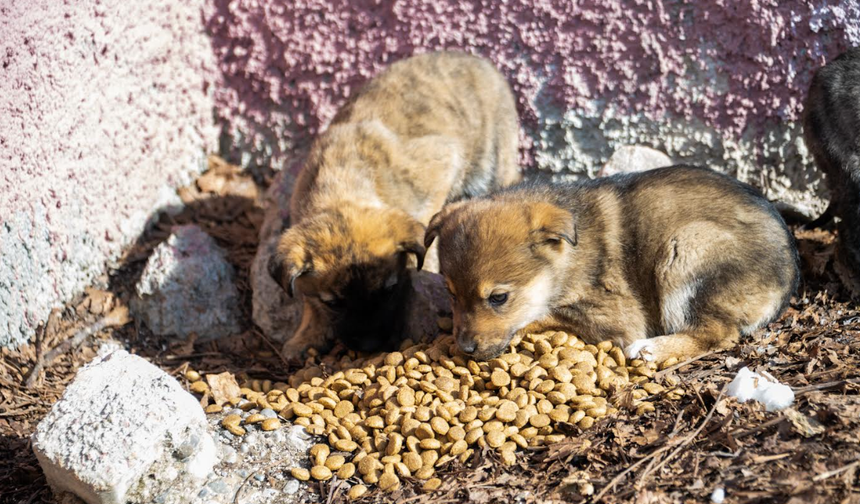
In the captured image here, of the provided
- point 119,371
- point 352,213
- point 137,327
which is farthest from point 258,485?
point 137,327

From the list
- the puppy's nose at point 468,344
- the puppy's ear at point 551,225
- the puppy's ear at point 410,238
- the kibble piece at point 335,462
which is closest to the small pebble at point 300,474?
the kibble piece at point 335,462

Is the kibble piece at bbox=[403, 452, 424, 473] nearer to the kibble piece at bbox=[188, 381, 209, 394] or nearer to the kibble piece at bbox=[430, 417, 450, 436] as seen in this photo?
the kibble piece at bbox=[430, 417, 450, 436]

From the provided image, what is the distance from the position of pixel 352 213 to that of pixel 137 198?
239 centimetres

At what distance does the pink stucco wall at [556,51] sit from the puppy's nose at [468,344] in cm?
304

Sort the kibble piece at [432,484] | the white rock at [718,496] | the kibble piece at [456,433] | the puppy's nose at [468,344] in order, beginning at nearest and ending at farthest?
the white rock at [718,496] → the kibble piece at [432,484] → the kibble piece at [456,433] → the puppy's nose at [468,344]

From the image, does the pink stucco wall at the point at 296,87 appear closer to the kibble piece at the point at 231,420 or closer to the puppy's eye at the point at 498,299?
the kibble piece at the point at 231,420

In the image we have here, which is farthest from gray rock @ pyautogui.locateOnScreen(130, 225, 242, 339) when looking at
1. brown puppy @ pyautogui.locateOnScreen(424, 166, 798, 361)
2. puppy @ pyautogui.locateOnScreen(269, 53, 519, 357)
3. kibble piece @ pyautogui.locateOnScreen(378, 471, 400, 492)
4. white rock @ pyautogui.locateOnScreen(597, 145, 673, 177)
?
white rock @ pyautogui.locateOnScreen(597, 145, 673, 177)

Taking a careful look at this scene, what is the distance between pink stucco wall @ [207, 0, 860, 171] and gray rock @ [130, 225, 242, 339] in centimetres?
161

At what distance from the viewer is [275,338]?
21.0 feet

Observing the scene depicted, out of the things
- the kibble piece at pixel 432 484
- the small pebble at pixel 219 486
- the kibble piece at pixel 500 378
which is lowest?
the small pebble at pixel 219 486

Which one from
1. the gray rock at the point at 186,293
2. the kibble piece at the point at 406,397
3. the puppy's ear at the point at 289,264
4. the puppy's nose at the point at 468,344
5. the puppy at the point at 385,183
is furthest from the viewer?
the gray rock at the point at 186,293

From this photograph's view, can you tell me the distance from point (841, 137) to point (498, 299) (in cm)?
277

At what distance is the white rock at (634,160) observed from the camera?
6.68 meters

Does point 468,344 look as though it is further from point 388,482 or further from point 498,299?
point 388,482
